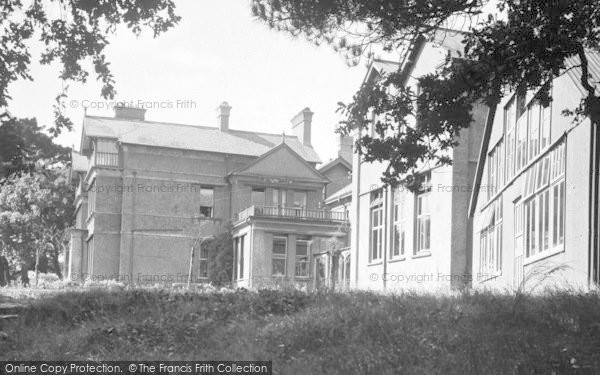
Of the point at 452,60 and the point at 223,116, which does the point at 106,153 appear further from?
the point at 452,60

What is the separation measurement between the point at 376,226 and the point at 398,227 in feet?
8.09

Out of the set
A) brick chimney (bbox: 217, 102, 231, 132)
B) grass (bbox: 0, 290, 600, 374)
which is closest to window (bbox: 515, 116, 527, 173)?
grass (bbox: 0, 290, 600, 374)

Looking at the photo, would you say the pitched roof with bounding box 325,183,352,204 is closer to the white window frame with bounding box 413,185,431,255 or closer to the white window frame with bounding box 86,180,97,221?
the white window frame with bounding box 86,180,97,221

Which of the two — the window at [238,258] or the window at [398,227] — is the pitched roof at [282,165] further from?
the window at [398,227]

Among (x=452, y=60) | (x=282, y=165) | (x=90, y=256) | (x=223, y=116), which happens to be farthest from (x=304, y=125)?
(x=452, y=60)

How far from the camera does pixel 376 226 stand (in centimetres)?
3250

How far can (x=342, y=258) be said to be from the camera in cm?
4053

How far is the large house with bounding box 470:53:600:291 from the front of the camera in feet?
50.8

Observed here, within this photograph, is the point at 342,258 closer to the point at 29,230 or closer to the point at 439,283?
the point at 439,283

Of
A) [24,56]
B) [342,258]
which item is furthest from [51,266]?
[24,56]

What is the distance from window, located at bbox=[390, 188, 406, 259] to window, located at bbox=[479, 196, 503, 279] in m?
5.05

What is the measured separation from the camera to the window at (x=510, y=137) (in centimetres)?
2187

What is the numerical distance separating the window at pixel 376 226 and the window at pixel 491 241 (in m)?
7.49

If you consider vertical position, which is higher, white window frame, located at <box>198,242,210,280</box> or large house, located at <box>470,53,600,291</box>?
large house, located at <box>470,53,600,291</box>
